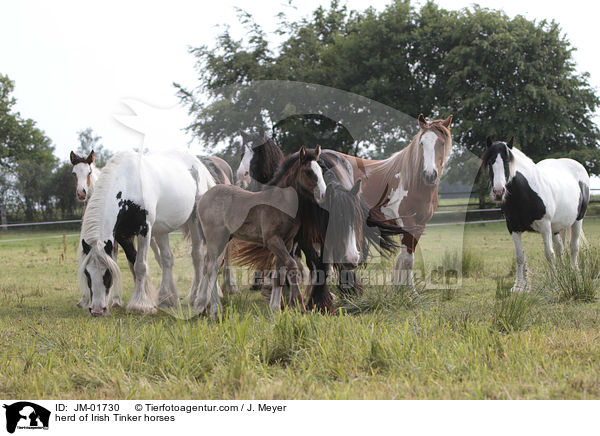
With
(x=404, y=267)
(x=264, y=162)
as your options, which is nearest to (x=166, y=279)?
(x=264, y=162)

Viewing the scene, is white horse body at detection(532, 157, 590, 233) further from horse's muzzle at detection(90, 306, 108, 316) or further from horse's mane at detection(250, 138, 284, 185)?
horse's muzzle at detection(90, 306, 108, 316)

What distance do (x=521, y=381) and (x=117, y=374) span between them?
2.66 m

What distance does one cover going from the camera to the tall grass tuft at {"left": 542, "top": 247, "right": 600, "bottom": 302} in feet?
19.3

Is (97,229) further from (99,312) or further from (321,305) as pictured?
(321,305)

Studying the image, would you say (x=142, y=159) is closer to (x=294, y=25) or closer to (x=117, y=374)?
(x=117, y=374)

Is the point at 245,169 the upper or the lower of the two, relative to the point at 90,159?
lower

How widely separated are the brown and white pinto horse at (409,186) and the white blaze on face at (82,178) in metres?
3.73

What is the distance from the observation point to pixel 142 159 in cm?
654

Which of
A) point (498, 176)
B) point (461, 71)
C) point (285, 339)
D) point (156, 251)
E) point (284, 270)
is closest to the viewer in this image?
point (285, 339)

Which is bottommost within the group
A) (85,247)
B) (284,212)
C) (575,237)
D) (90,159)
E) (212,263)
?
(212,263)

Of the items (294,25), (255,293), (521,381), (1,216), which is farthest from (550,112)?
(1,216)

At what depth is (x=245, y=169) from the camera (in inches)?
230
